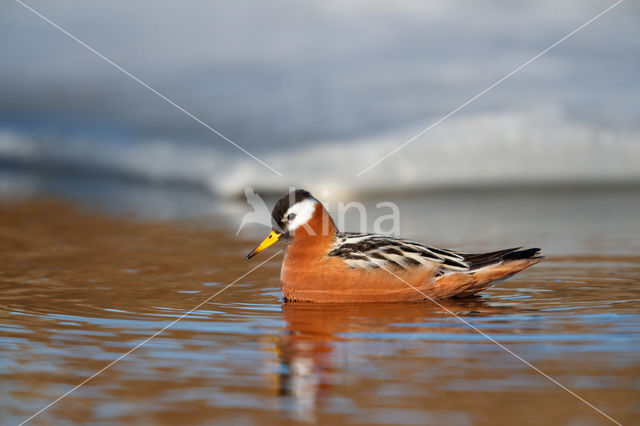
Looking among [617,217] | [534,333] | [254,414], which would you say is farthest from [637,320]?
[617,217]

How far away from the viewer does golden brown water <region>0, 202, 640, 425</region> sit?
3.84 metres

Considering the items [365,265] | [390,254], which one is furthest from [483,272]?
[365,265]

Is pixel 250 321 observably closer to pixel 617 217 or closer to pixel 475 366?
pixel 475 366

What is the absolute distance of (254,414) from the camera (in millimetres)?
3750

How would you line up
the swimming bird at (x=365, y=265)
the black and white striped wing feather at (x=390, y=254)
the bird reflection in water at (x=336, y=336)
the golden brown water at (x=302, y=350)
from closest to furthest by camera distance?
the golden brown water at (x=302, y=350), the bird reflection in water at (x=336, y=336), the swimming bird at (x=365, y=265), the black and white striped wing feather at (x=390, y=254)

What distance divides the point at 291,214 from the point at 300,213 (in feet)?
0.26

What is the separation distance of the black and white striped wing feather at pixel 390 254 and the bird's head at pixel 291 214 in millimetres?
371

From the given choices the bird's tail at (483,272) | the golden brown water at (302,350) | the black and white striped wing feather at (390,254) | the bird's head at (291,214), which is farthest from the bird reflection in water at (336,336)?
the bird's head at (291,214)

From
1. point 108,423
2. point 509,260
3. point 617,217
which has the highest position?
point 617,217

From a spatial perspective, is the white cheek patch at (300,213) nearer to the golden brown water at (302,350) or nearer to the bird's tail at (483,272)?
the golden brown water at (302,350)

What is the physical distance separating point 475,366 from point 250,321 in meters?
1.92

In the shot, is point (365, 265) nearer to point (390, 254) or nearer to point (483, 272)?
point (390, 254)

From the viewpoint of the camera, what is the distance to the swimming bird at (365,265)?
6.96m

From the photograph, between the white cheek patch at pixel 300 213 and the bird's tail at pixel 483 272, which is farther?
the white cheek patch at pixel 300 213
